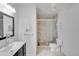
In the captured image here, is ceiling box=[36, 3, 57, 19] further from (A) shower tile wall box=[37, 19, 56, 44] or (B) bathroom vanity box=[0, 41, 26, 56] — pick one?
(B) bathroom vanity box=[0, 41, 26, 56]

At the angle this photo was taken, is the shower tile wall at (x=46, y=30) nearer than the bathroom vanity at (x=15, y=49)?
No

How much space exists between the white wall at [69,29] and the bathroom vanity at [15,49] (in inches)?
25.0

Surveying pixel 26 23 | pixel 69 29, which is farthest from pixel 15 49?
pixel 69 29

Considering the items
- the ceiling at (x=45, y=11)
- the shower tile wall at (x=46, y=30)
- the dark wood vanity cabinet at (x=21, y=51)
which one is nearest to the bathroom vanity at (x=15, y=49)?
the dark wood vanity cabinet at (x=21, y=51)

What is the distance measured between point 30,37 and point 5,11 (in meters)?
0.61

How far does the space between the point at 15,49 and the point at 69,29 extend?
931 mm

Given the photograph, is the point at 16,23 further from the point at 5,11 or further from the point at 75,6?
the point at 75,6

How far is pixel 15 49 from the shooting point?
4.93 ft

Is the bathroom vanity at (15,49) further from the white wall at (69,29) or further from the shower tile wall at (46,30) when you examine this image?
the white wall at (69,29)

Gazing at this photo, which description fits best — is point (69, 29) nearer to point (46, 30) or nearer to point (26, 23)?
point (46, 30)

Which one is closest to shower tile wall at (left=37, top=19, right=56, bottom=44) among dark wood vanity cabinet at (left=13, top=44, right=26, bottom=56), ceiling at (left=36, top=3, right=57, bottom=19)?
ceiling at (left=36, top=3, right=57, bottom=19)

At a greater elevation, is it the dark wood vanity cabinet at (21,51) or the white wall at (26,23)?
the white wall at (26,23)

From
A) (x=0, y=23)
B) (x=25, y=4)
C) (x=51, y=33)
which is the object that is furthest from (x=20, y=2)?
(x=51, y=33)

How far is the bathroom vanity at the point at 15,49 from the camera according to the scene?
4.69 ft
